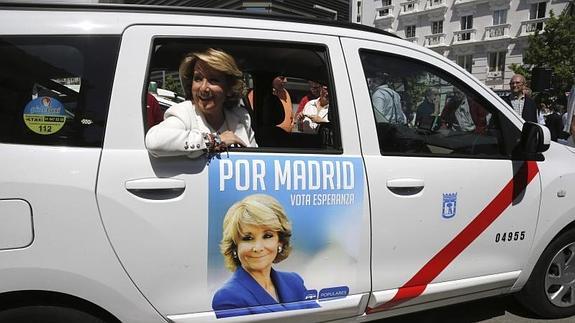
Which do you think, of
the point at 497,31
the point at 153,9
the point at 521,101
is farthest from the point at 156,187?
the point at 497,31

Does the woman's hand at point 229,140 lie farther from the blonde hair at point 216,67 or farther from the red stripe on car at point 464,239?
the red stripe on car at point 464,239

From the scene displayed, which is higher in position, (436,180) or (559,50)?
(559,50)

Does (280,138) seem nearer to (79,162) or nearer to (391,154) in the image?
(391,154)

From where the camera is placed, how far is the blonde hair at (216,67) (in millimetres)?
2176

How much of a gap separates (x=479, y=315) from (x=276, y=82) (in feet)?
7.22

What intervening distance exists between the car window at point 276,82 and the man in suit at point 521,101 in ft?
12.8

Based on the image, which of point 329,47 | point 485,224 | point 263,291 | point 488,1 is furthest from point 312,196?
point 488,1

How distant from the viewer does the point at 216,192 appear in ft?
6.55

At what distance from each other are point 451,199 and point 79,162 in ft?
6.07

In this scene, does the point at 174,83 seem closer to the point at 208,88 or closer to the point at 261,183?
the point at 208,88

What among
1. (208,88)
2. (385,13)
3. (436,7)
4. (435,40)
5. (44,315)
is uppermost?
(385,13)

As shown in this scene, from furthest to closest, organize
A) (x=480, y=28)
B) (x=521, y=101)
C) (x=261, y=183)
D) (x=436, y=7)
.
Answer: (x=436, y=7), (x=480, y=28), (x=521, y=101), (x=261, y=183)

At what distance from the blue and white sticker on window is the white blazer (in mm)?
358

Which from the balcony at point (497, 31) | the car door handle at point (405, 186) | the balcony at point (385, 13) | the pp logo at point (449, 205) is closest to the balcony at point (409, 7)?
the balcony at point (385, 13)
